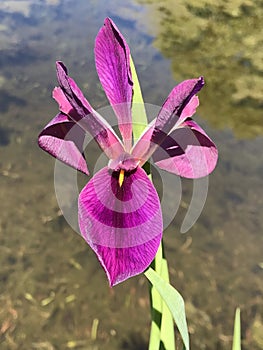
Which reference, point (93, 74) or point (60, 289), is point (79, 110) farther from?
point (93, 74)

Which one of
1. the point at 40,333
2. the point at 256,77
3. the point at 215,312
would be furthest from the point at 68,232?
the point at 256,77

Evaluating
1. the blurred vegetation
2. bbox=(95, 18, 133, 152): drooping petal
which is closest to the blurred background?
the blurred vegetation

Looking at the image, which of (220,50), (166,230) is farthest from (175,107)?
(220,50)

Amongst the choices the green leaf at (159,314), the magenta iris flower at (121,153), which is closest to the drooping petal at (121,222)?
the magenta iris flower at (121,153)

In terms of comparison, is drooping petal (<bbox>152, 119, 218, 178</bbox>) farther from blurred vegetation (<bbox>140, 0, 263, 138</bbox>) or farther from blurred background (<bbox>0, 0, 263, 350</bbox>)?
blurred vegetation (<bbox>140, 0, 263, 138</bbox>)

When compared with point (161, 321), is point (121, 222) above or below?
above

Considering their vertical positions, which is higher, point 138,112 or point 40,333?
point 138,112

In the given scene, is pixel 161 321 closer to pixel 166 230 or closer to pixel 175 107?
pixel 175 107
